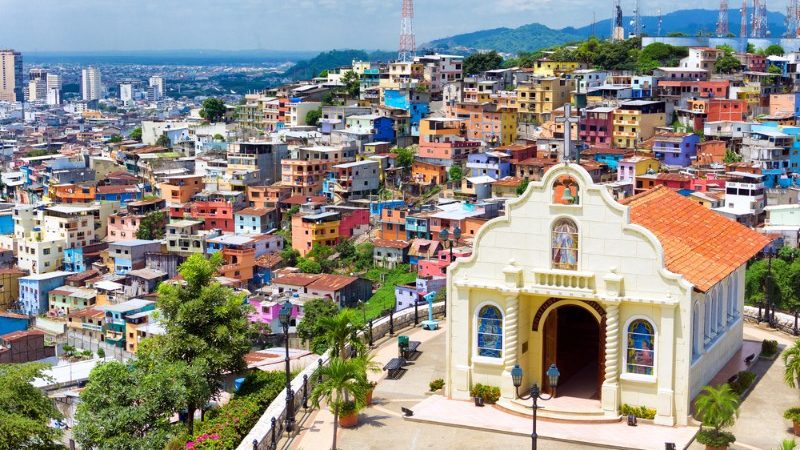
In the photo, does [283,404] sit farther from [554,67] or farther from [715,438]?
[554,67]

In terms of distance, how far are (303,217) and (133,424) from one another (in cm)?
4010

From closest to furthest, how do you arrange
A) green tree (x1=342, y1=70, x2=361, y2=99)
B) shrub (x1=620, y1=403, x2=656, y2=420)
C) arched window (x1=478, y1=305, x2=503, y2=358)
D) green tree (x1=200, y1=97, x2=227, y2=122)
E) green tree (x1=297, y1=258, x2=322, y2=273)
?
shrub (x1=620, y1=403, x2=656, y2=420), arched window (x1=478, y1=305, x2=503, y2=358), green tree (x1=297, y1=258, x2=322, y2=273), green tree (x1=342, y1=70, x2=361, y2=99), green tree (x1=200, y1=97, x2=227, y2=122)

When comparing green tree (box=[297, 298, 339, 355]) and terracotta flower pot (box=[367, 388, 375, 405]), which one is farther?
green tree (box=[297, 298, 339, 355])

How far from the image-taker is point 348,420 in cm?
1872

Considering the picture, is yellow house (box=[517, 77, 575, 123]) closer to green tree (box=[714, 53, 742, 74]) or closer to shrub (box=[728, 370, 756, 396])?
green tree (box=[714, 53, 742, 74])

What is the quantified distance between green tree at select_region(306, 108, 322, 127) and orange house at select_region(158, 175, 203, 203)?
14120 mm

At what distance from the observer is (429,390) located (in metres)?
20.8

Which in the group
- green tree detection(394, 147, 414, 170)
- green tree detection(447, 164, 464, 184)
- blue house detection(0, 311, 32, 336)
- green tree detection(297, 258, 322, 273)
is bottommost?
blue house detection(0, 311, 32, 336)

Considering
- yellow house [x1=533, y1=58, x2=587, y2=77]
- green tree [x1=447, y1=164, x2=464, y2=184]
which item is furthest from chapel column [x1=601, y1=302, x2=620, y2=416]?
yellow house [x1=533, y1=58, x2=587, y2=77]

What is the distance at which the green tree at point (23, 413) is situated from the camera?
55.8 feet

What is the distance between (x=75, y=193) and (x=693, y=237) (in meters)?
58.2

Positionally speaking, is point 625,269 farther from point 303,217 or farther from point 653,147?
point 653,147

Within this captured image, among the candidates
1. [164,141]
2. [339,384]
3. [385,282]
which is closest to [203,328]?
[339,384]

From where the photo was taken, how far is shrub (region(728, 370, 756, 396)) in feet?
67.7
